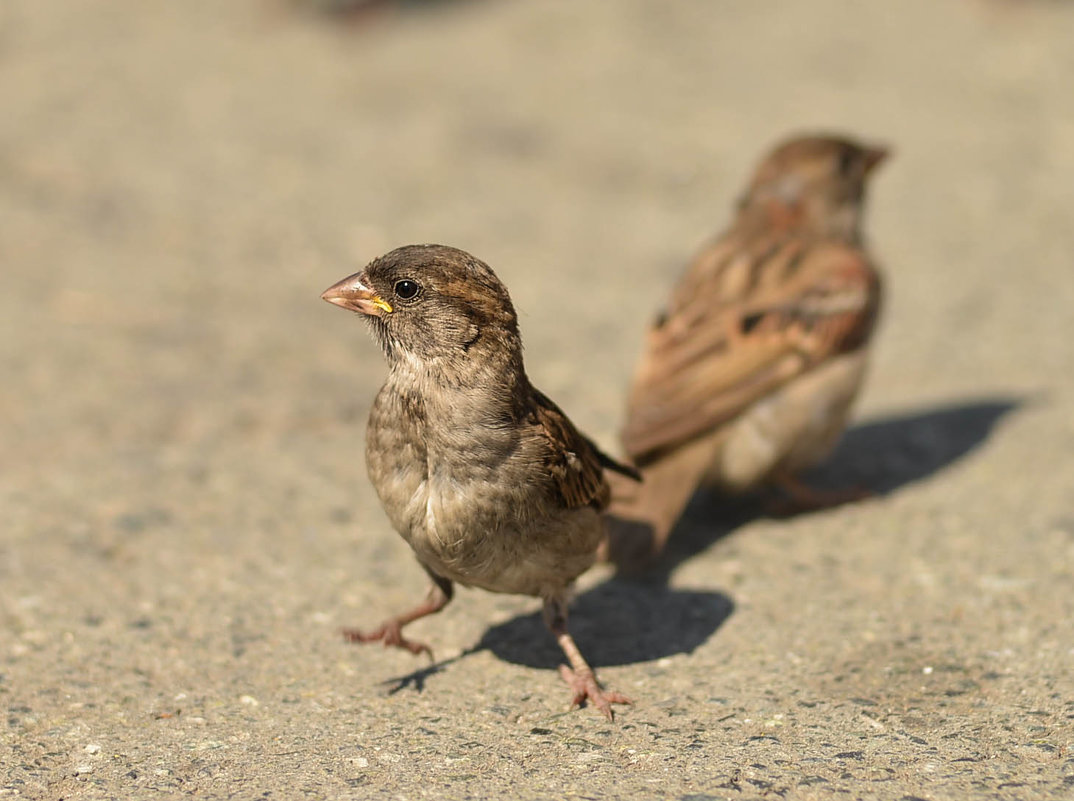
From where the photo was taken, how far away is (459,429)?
3926mm

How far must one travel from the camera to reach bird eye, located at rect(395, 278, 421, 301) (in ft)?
13.2

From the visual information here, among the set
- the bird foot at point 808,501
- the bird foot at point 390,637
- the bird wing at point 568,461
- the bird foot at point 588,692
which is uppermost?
the bird wing at point 568,461

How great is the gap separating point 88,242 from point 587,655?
5.47 metres

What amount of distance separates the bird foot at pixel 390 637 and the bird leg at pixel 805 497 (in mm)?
2003

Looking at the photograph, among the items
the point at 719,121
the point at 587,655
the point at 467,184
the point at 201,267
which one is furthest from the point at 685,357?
the point at 719,121

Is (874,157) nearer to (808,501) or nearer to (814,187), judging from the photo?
(814,187)

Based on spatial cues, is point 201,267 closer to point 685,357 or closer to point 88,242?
point 88,242

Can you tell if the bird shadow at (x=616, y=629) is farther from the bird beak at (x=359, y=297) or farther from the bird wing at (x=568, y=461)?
the bird beak at (x=359, y=297)

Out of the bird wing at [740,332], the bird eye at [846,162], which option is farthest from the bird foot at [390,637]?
the bird eye at [846,162]

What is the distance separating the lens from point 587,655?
4.77 meters

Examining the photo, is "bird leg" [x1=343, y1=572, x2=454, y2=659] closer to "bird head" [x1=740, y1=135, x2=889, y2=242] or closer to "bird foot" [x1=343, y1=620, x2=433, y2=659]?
"bird foot" [x1=343, y1=620, x2=433, y2=659]

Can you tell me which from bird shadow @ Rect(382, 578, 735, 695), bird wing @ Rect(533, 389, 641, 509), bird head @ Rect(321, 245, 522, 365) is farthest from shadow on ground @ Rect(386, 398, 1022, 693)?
bird head @ Rect(321, 245, 522, 365)

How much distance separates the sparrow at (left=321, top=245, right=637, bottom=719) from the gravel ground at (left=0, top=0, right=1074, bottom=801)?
608 mm

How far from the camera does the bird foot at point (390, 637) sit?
4695 mm
